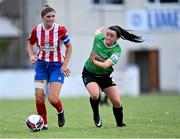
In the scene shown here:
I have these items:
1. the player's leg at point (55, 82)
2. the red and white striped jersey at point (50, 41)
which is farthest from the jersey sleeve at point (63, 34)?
the player's leg at point (55, 82)

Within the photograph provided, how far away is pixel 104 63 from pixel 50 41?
3.36ft

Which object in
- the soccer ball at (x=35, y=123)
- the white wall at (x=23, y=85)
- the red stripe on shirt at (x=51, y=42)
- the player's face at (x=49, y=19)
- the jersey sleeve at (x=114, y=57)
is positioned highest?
the player's face at (x=49, y=19)

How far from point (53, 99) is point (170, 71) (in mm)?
28703

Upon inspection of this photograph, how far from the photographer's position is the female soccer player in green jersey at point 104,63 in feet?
46.0

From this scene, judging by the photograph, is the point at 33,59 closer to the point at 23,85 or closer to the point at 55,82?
the point at 55,82

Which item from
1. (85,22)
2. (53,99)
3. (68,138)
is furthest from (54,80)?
(85,22)

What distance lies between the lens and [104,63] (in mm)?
13945

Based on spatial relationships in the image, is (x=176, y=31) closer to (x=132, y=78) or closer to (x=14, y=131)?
(x=132, y=78)

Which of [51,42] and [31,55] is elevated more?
[51,42]

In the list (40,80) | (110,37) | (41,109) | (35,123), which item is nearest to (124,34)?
(110,37)

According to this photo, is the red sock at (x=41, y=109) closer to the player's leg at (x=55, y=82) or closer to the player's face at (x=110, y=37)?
the player's leg at (x=55, y=82)

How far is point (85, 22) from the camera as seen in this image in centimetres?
4147

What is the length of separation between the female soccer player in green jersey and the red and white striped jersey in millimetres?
609

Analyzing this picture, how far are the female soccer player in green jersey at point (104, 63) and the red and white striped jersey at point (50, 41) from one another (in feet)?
2.00
